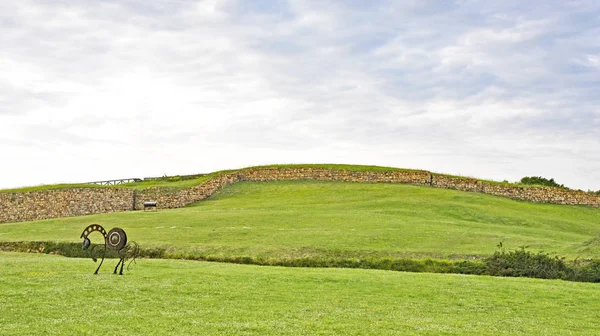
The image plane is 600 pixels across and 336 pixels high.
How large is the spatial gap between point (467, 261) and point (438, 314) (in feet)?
29.3

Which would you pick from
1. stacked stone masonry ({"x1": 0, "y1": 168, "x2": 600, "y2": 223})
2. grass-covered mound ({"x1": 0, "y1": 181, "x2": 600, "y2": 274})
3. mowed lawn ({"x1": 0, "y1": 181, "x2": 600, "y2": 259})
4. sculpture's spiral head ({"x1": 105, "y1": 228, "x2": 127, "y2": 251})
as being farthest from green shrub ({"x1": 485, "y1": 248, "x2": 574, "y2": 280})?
stacked stone masonry ({"x1": 0, "y1": 168, "x2": 600, "y2": 223})

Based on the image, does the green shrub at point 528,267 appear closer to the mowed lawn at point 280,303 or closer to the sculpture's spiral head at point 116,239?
the mowed lawn at point 280,303

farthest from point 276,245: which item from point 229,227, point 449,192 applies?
point 449,192

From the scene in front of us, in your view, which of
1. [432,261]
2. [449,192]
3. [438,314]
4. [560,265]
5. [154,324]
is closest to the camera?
[154,324]

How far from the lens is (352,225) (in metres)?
31.1

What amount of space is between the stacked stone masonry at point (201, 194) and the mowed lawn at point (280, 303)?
24.6 meters

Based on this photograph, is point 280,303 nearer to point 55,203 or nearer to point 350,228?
point 350,228

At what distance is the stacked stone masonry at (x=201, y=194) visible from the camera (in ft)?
140

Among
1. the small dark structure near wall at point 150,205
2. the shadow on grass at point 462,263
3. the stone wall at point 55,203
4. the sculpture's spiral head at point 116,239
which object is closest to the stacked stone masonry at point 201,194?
the stone wall at point 55,203

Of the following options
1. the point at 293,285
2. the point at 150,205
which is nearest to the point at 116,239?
the point at 293,285

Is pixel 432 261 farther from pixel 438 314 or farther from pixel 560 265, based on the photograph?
pixel 438 314

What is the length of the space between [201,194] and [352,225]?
61.3 ft

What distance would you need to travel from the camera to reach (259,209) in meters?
38.6

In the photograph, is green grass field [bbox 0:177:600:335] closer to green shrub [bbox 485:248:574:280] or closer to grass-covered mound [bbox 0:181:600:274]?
grass-covered mound [bbox 0:181:600:274]
